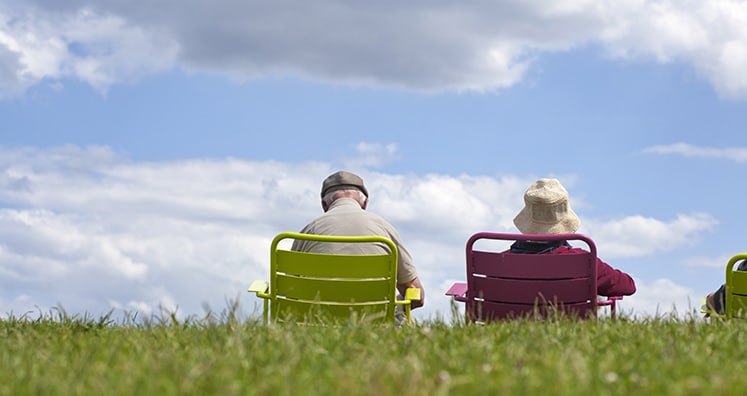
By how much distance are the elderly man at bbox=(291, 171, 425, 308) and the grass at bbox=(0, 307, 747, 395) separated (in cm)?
211

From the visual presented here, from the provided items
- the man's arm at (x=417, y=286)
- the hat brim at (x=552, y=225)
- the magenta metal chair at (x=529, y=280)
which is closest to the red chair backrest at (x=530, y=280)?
the magenta metal chair at (x=529, y=280)

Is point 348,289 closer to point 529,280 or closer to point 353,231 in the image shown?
point 353,231

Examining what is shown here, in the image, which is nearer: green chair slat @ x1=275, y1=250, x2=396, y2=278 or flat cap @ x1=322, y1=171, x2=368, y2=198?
green chair slat @ x1=275, y1=250, x2=396, y2=278

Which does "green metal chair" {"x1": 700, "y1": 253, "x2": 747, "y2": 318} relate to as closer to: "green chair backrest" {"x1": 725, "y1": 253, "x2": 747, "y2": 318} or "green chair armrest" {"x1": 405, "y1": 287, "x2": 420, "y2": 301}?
"green chair backrest" {"x1": 725, "y1": 253, "x2": 747, "y2": 318}

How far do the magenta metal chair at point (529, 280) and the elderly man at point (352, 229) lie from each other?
65 centimetres

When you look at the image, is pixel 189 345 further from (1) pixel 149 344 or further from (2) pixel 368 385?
(2) pixel 368 385

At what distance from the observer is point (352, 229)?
6.88 meters

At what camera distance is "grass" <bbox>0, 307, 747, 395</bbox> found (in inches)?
115

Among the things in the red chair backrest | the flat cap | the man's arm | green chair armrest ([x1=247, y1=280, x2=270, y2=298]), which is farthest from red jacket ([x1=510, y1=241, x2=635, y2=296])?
green chair armrest ([x1=247, y1=280, x2=270, y2=298])

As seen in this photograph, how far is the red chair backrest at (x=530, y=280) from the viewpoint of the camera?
6438 mm

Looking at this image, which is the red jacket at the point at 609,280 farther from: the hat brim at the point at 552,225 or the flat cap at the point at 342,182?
the flat cap at the point at 342,182

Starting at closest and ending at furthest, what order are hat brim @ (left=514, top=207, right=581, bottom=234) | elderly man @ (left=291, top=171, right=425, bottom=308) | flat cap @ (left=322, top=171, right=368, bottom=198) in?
elderly man @ (left=291, top=171, right=425, bottom=308) < hat brim @ (left=514, top=207, right=581, bottom=234) < flat cap @ (left=322, top=171, right=368, bottom=198)

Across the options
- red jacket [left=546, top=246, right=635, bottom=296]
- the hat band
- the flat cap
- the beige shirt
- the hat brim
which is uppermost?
the flat cap

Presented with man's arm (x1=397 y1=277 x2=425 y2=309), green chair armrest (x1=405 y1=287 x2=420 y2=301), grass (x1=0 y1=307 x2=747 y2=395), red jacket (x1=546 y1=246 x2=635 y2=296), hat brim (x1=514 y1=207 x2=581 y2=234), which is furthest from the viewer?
hat brim (x1=514 y1=207 x2=581 y2=234)
